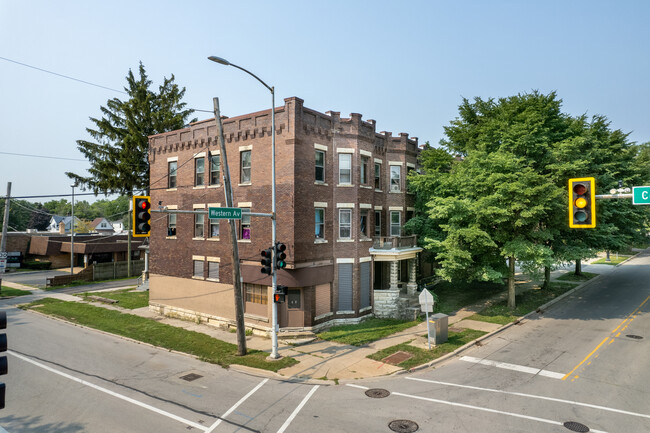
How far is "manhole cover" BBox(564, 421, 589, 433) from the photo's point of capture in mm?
9531

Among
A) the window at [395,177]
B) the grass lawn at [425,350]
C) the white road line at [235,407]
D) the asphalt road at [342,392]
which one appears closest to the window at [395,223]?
the window at [395,177]

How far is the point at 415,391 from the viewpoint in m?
12.3

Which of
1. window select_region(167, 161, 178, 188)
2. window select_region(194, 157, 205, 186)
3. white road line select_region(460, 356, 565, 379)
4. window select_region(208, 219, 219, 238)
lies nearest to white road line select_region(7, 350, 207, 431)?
window select_region(208, 219, 219, 238)

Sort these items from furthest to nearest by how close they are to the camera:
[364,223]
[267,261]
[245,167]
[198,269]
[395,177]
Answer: [395,177] → [364,223] → [198,269] → [245,167] → [267,261]

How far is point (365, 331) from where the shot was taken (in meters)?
20.0


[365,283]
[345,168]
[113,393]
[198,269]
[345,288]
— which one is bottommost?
[113,393]

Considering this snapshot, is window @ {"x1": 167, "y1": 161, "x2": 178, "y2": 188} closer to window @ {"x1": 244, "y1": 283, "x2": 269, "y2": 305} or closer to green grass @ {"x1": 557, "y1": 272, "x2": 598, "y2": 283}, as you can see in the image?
window @ {"x1": 244, "y1": 283, "x2": 269, "y2": 305}

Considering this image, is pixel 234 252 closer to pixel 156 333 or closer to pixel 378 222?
pixel 156 333

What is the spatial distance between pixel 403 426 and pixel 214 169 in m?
18.3

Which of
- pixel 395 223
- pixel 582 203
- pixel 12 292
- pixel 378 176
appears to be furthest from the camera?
pixel 12 292

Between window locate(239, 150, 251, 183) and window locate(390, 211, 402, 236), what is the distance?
34.7 feet

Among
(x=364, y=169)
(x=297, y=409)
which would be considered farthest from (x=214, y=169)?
(x=297, y=409)

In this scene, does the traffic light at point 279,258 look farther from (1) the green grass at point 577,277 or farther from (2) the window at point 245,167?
(1) the green grass at point 577,277

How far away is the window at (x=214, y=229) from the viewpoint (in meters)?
22.9
